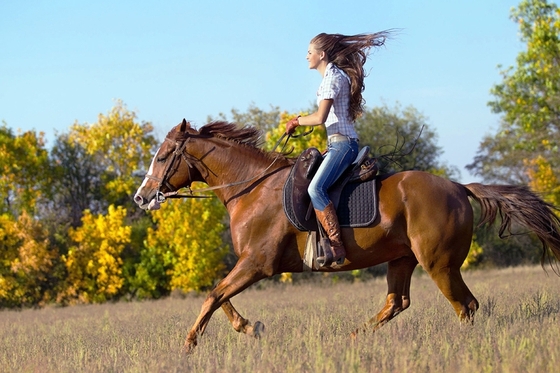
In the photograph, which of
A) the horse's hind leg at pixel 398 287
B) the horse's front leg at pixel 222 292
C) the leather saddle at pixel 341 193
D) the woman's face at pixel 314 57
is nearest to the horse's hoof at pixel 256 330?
the horse's front leg at pixel 222 292

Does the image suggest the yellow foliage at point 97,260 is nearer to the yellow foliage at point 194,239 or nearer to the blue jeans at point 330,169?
the yellow foliage at point 194,239

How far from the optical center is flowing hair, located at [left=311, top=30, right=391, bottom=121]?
7559mm

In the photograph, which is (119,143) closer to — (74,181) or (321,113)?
(74,181)

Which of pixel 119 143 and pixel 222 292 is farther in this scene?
pixel 119 143

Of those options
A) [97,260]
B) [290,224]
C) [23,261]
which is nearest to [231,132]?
[290,224]

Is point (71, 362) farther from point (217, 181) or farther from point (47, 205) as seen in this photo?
point (47, 205)

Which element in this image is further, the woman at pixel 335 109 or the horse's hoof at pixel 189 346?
the woman at pixel 335 109

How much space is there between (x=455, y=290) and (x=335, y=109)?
226 centimetres

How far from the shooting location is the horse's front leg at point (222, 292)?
6934 millimetres

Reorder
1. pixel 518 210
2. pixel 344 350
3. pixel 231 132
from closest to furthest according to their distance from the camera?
pixel 344 350, pixel 518 210, pixel 231 132

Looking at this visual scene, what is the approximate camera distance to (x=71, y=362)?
637 centimetres

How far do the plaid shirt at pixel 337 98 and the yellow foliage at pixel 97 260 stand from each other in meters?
19.2

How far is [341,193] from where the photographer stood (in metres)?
7.36

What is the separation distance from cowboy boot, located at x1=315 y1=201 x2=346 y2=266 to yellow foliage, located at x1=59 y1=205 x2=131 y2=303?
1918cm
